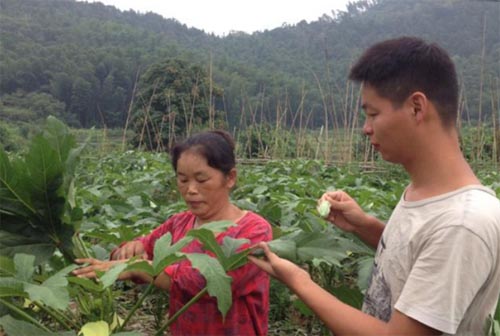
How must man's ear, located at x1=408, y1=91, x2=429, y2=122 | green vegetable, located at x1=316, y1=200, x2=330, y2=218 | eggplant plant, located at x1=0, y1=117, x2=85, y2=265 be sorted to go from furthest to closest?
green vegetable, located at x1=316, y1=200, x2=330, y2=218, eggplant plant, located at x1=0, y1=117, x2=85, y2=265, man's ear, located at x1=408, y1=91, x2=429, y2=122

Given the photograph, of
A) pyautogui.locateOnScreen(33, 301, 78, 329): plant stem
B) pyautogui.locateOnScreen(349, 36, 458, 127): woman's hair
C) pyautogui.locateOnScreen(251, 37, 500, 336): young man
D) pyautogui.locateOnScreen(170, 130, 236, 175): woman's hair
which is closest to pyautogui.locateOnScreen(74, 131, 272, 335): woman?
pyautogui.locateOnScreen(170, 130, 236, 175): woman's hair

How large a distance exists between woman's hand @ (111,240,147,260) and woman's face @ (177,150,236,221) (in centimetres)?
19

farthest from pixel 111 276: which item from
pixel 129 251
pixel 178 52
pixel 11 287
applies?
pixel 178 52

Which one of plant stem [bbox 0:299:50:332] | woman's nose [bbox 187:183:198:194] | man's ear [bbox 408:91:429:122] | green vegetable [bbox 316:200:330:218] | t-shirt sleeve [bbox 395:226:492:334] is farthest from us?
woman's nose [bbox 187:183:198:194]

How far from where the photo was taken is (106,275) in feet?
4.29

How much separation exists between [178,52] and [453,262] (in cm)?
2760

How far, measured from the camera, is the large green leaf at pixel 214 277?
1380 mm

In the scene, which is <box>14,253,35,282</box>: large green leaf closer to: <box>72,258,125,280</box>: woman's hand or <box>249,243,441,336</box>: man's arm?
<box>72,258,125,280</box>: woman's hand

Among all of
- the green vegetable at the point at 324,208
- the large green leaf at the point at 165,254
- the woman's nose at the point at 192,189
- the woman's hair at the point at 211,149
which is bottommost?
the large green leaf at the point at 165,254

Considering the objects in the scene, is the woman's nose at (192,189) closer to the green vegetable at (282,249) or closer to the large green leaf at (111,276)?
the green vegetable at (282,249)

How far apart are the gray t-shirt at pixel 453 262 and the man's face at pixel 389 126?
13 cm

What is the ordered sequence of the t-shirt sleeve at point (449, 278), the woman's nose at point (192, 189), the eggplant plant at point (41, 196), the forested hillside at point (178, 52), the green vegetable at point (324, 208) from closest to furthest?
the t-shirt sleeve at point (449, 278) < the eggplant plant at point (41, 196) < the green vegetable at point (324, 208) < the woman's nose at point (192, 189) < the forested hillside at point (178, 52)

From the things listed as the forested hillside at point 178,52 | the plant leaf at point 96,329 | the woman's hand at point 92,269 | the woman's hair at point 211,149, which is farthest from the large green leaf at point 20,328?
the forested hillside at point 178,52

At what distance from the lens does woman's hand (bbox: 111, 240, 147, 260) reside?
6.16 feet
